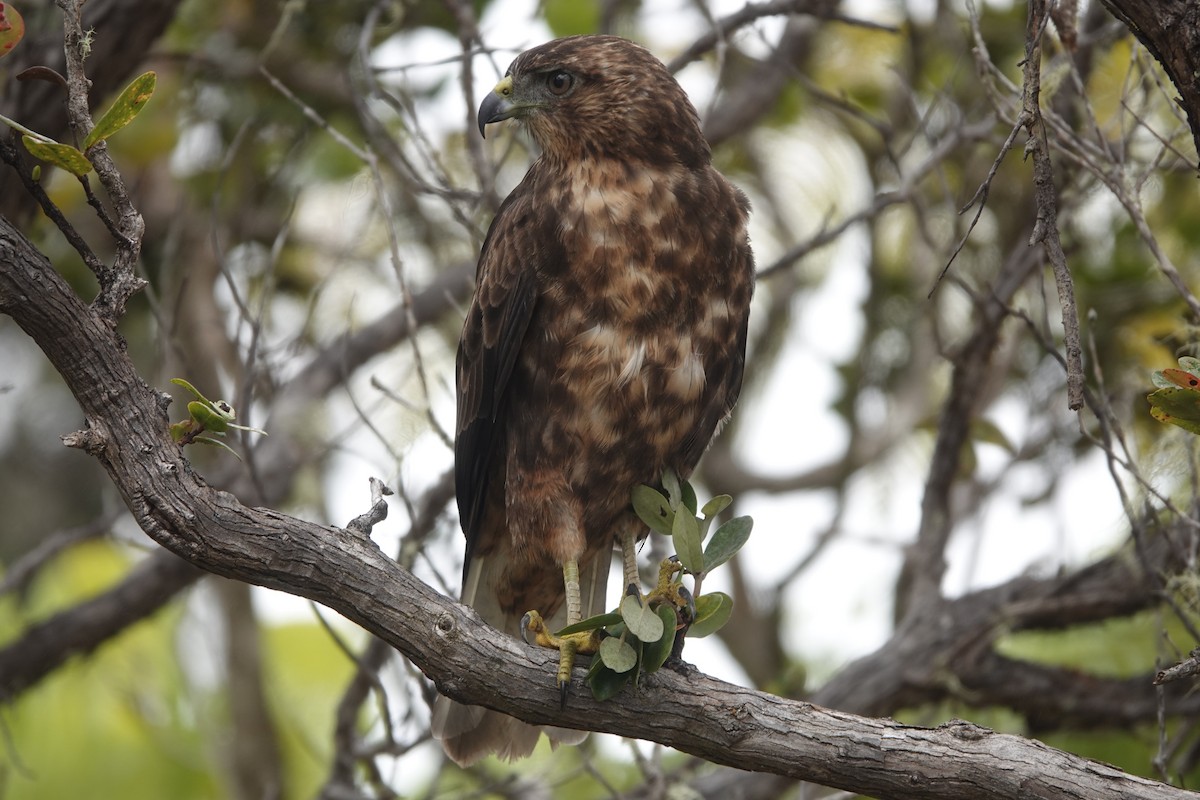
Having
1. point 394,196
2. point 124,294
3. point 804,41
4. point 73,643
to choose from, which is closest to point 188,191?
point 394,196

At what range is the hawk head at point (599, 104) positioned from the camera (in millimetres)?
3607

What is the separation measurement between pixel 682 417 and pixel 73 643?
2.78 m

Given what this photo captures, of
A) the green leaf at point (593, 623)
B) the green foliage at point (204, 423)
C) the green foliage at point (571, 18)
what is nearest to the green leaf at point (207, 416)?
the green foliage at point (204, 423)

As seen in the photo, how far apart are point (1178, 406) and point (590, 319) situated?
4.86 ft

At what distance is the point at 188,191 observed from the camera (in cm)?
564

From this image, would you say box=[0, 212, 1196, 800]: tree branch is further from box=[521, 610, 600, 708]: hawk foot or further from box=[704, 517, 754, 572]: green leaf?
box=[704, 517, 754, 572]: green leaf

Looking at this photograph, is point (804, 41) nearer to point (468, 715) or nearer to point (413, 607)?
point (468, 715)

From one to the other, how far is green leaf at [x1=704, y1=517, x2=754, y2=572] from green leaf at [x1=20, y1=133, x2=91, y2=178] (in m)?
1.59

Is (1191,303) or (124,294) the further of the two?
(1191,303)

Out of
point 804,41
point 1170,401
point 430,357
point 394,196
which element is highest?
point 804,41

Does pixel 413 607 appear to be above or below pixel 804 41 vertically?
below

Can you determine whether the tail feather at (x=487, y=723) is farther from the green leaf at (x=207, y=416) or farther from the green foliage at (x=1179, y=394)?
the green foliage at (x=1179, y=394)

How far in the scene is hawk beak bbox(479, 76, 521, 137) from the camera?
368 centimetres

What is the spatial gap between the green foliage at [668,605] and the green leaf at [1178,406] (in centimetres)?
98
